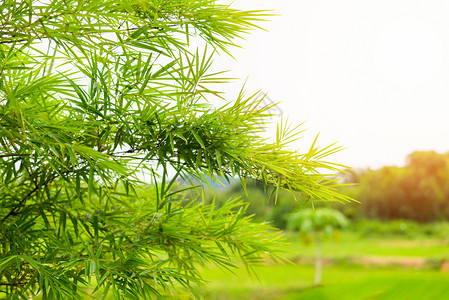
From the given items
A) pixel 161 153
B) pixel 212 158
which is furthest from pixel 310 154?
pixel 161 153

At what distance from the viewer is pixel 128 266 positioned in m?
1.06

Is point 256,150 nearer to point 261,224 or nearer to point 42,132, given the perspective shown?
point 261,224

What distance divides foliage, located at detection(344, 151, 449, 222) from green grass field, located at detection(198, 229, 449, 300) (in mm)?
1479

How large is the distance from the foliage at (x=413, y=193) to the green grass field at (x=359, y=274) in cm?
148

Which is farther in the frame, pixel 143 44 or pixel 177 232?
pixel 177 232

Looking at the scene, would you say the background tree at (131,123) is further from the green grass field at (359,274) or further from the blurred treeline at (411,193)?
the blurred treeline at (411,193)

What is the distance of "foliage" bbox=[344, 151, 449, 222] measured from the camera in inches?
430

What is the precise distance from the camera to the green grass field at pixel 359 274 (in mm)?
5684

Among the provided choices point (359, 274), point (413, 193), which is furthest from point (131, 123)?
point (413, 193)

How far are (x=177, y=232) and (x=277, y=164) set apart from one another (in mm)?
374

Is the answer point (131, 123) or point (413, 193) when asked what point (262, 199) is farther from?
point (413, 193)

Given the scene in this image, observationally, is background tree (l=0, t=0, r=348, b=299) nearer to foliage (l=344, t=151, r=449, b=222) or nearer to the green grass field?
the green grass field

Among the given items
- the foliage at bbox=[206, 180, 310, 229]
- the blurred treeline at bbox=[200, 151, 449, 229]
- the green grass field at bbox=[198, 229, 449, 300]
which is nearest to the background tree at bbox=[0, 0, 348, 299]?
the foliage at bbox=[206, 180, 310, 229]

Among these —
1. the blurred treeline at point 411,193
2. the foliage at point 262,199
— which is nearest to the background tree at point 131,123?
the foliage at point 262,199
